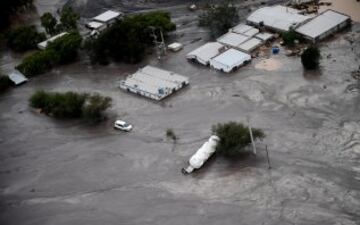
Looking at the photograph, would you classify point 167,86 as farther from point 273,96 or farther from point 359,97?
point 359,97

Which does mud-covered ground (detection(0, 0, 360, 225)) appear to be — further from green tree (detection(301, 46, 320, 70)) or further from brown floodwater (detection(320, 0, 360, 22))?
brown floodwater (detection(320, 0, 360, 22))

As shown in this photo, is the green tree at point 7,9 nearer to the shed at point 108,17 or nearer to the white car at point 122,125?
the shed at point 108,17

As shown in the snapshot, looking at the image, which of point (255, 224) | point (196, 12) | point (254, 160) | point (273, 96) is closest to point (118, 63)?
point (196, 12)

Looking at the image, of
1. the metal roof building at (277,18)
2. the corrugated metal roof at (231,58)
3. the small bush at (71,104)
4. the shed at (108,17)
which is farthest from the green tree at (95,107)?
the metal roof building at (277,18)

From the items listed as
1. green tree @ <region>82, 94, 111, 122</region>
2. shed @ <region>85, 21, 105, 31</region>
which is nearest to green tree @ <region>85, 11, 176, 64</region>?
shed @ <region>85, 21, 105, 31</region>

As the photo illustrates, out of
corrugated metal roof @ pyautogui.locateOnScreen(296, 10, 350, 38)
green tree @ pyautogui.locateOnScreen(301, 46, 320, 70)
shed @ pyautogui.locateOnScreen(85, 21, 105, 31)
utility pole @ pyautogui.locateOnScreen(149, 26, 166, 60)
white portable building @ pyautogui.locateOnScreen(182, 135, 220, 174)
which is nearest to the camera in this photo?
white portable building @ pyautogui.locateOnScreen(182, 135, 220, 174)

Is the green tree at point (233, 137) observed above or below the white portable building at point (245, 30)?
below
